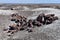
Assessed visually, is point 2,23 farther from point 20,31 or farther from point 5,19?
point 20,31

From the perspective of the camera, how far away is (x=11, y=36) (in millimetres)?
14438

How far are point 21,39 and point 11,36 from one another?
1077 mm

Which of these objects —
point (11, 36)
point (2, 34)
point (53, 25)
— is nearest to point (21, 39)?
point (11, 36)

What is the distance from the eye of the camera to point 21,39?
13648 millimetres

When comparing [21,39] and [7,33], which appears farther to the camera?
[7,33]

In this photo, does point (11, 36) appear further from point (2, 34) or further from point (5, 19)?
point (5, 19)

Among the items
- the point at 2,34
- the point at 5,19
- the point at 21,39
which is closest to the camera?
the point at 21,39

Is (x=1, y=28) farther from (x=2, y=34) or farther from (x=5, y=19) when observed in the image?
(x=5, y=19)

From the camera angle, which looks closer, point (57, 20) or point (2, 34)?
point (2, 34)

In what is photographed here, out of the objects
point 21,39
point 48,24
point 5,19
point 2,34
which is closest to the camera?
point 21,39

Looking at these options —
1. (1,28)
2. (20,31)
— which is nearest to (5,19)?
(1,28)

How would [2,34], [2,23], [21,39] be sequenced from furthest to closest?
[2,23], [2,34], [21,39]

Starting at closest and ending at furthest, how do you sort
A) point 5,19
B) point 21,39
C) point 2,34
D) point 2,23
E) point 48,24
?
point 21,39 < point 2,34 < point 48,24 < point 2,23 < point 5,19

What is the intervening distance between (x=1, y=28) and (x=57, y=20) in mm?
4544
